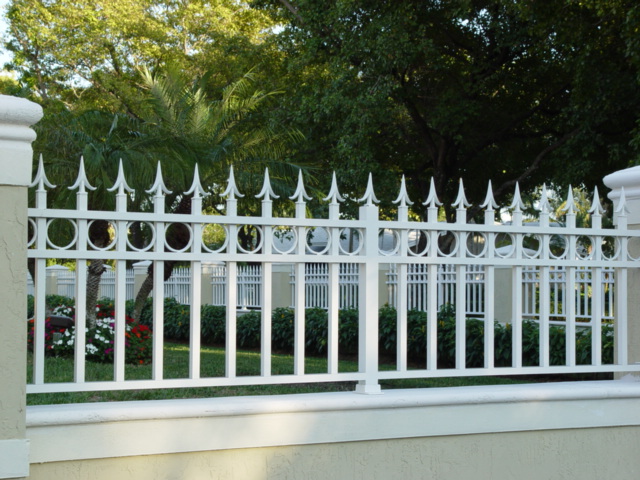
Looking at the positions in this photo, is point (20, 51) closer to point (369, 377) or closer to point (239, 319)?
point (239, 319)

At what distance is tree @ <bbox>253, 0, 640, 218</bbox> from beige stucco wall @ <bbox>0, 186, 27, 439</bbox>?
10.0 meters

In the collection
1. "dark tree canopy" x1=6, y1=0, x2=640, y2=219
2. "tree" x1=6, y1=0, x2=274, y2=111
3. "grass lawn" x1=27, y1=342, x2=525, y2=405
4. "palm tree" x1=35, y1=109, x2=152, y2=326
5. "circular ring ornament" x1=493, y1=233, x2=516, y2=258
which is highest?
"tree" x1=6, y1=0, x2=274, y2=111

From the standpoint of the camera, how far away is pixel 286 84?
18.9 meters

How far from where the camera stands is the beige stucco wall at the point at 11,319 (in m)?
3.29

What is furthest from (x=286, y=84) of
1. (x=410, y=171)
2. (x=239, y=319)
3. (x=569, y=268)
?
(x=569, y=268)

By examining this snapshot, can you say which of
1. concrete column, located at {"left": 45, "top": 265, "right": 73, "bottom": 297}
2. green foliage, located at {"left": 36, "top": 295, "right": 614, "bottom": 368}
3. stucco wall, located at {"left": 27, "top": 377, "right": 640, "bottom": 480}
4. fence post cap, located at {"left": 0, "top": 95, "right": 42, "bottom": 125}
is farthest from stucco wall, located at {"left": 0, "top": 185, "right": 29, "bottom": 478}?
concrete column, located at {"left": 45, "top": 265, "right": 73, "bottom": 297}

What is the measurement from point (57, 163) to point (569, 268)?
22.3 ft

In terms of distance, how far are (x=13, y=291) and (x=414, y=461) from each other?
220 centimetres

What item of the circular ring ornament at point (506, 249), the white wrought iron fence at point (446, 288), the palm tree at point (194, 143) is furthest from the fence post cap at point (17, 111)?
the white wrought iron fence at point (446, 288)

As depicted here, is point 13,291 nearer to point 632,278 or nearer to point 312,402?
point 312,402

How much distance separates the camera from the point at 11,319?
10.8 ft

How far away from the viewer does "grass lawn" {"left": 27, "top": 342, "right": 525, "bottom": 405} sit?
6.99 metres

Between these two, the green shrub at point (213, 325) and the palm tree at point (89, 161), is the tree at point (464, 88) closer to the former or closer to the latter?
the green shrub at point (213, 325)

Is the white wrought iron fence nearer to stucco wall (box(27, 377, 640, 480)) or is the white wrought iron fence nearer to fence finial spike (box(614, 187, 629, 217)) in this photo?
fence finial spike (box(614, 187, 629, 217))
